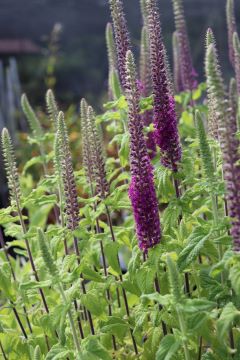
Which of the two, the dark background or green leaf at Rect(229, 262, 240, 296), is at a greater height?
the dark background

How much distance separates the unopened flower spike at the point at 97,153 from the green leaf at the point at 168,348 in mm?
895

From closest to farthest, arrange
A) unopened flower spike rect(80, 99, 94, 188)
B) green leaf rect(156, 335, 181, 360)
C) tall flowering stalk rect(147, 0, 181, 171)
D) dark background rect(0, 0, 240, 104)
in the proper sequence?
green leaf rect(156, 335, 181, 360) → tall flowering stalk rect(147, 0, 181, 171) → unopened flower spike rect(80, 99, 94, 188) → dark background rect(0, 0, 240, 104)

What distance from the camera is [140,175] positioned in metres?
2.85

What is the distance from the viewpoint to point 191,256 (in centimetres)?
281

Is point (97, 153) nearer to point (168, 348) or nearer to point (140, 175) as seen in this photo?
point (140, 175)

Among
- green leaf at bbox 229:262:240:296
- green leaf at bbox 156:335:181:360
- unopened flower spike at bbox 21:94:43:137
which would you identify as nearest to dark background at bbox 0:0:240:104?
unopened flower spike at bbox 21:94:43:137

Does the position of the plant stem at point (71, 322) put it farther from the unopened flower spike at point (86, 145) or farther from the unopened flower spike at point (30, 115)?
the unopened flower spike at point (30, 115)

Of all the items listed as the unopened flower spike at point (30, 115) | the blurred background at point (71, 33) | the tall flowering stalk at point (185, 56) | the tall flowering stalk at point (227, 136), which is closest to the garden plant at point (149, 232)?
the tall flowering stalk at point (227, 136)

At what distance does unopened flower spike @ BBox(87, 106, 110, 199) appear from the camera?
3119 millimetres

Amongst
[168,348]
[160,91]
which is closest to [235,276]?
[168,348]

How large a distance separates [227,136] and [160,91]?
2.74 ft

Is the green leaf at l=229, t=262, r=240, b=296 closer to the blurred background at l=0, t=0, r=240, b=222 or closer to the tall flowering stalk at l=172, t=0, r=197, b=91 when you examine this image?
the tall flowering stalk at l=172, t=0, r=197, b=91

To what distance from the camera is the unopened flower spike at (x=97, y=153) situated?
312cm

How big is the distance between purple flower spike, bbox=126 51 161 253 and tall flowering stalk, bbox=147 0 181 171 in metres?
0.22
